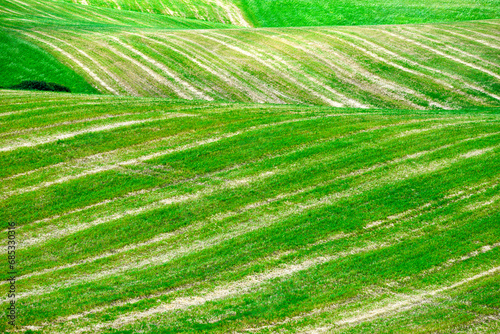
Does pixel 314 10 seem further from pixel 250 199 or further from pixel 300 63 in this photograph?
pixel 250 199

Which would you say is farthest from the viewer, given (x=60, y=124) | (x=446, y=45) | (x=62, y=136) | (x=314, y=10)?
(x=314, y=10)

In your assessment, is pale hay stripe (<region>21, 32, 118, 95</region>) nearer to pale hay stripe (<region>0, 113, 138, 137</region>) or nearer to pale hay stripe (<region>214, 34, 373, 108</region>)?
pale hay stripe (<region>0, 113, 138, 137</region>)

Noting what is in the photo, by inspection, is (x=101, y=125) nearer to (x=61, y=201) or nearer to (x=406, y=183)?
(x=61, y=201)

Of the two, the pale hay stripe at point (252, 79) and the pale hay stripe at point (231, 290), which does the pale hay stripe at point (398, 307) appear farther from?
the pale hay stripe at point (252, 79)

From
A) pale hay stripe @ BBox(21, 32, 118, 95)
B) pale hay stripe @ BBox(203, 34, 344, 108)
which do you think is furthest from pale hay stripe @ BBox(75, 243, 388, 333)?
pale hay stripe @ BBox(21, 32, 118, 95)

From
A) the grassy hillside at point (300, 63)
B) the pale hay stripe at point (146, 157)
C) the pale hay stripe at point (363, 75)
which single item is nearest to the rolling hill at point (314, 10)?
the grassy hillside at point (300, 63)

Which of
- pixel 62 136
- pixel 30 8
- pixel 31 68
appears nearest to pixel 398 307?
pixel 62 136

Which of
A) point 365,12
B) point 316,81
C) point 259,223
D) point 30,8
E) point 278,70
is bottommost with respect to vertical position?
point 259,223
